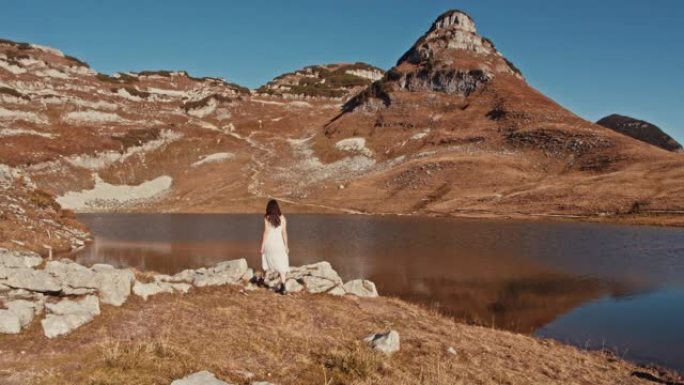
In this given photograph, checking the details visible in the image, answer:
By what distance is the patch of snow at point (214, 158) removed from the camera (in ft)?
487

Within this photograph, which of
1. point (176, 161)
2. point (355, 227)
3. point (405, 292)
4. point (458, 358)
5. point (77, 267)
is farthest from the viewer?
point (176, 161)

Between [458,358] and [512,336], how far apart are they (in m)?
6.05

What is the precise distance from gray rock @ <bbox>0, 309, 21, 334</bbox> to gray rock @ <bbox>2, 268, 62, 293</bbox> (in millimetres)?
2551

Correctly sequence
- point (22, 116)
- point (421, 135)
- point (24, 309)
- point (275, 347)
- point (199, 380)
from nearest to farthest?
1. point (199, 380)
2. point (275, 347)
3. point (24, 309)
4. point (421, 135)
5. point (22, 116)

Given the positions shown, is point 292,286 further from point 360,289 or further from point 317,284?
point 360,289

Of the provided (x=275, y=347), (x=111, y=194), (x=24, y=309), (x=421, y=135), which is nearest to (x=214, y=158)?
(x=111, y=194)

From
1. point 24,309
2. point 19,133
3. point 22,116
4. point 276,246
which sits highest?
point 22,116

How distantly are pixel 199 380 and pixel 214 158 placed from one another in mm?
146323

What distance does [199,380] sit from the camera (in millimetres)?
10133

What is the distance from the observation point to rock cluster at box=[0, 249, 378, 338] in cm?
1390

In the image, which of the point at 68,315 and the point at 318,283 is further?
the point at 318,283

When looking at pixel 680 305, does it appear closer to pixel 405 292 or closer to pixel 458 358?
pixel 405 292

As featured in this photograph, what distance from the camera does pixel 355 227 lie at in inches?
2852

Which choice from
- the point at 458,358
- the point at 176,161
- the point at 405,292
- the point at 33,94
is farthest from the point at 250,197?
the point at 33,94
